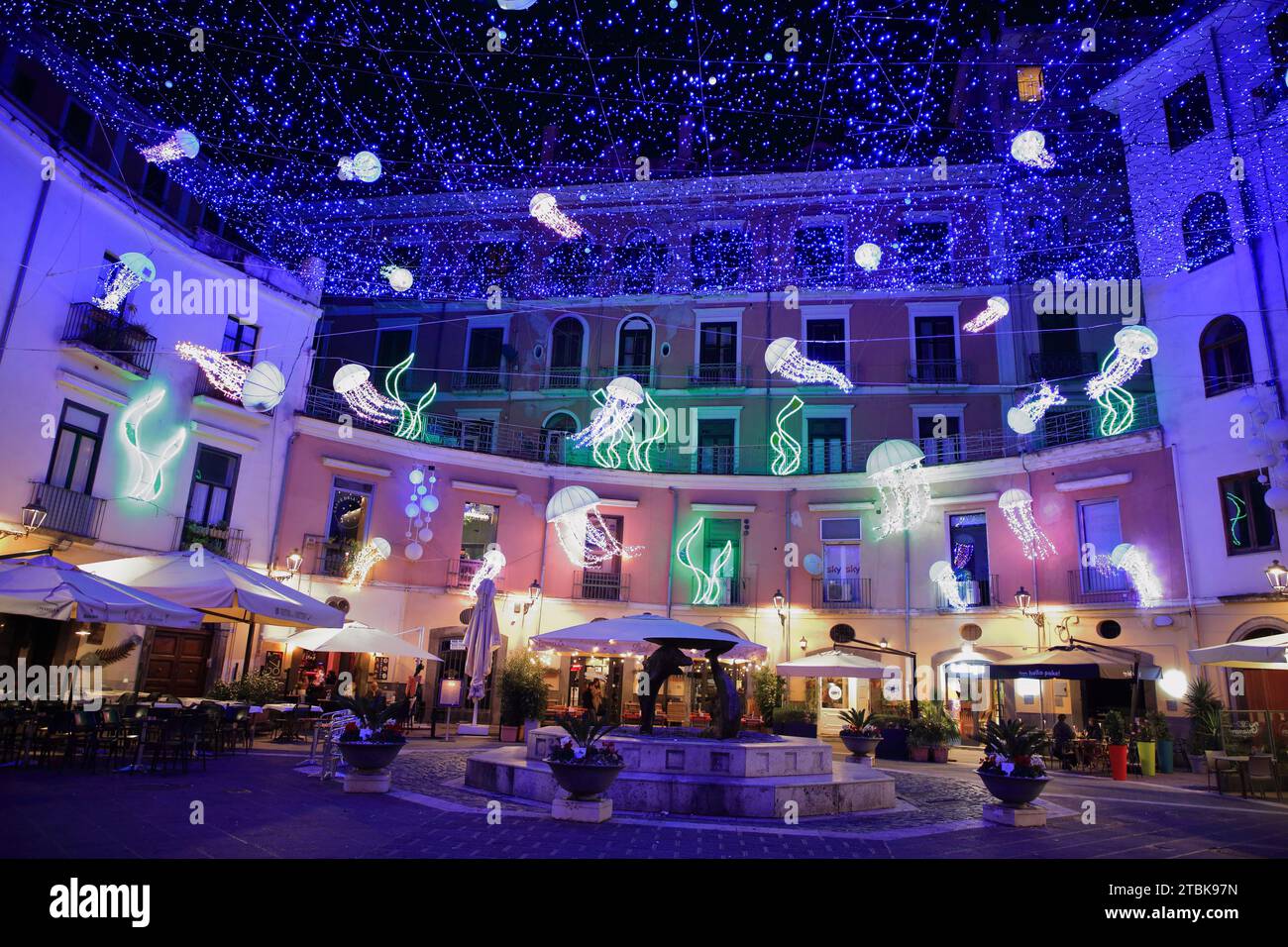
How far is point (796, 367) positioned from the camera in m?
21.0

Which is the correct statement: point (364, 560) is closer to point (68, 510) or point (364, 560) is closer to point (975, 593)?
point (68, 510)

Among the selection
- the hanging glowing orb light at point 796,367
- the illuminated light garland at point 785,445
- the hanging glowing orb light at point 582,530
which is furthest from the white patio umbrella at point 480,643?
the illuminated light garland at point 785,445

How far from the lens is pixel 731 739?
10016 millimetres

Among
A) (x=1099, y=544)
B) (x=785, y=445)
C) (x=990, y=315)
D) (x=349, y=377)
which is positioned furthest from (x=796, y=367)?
(x=349, y=377)

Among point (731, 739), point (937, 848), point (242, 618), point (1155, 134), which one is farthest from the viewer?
point (1155, 134)

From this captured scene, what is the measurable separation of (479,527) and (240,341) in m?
7.05

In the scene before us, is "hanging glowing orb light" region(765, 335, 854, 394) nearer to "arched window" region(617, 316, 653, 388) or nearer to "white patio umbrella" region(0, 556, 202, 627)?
"arched window" region(617, 316, 653, 388)

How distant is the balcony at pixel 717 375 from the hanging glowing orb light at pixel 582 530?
4814 mm

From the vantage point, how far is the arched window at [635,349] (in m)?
23.3

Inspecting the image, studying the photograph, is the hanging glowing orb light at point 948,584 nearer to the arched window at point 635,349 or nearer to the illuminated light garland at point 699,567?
the illuminated light garland at point 699,567

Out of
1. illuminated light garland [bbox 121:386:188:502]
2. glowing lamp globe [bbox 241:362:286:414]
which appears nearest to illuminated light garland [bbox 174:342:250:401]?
glowing lamp globe [bbox 241:362:286:414]
